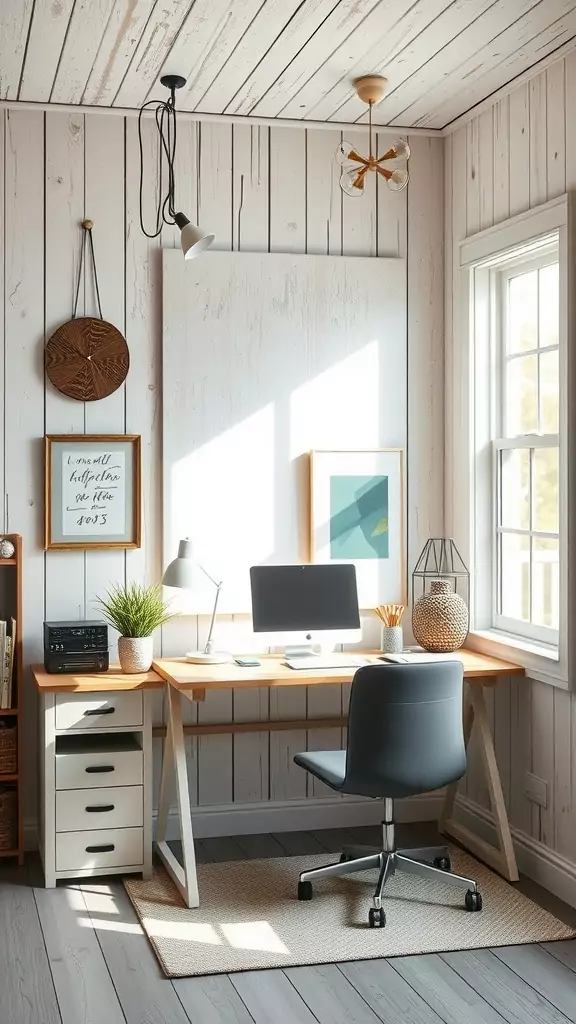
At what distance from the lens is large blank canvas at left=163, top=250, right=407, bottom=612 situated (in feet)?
13.8

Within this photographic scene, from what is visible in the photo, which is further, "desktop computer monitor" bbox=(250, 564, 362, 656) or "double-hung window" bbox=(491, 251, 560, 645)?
"desktop computer monitor" bbox=(250, 564, 362, 656)

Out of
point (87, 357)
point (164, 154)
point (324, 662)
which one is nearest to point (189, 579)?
point (324, 662)

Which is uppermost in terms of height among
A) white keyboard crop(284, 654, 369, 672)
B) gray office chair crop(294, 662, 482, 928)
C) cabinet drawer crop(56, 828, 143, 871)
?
white keyboard crop(284, 654, 369, 672)

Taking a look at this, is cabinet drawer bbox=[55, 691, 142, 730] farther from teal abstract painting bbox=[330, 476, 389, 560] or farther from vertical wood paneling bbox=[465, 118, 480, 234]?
vertical wood paneling bbox=[465, 118, 480, 234]

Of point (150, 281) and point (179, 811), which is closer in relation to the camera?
point (179, 811)

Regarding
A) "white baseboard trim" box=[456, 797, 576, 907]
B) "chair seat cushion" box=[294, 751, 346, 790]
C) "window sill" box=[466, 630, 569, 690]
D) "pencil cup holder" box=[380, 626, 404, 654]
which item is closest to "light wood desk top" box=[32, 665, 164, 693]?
"chair seat cushion" box=[294, 751, 346, 790]

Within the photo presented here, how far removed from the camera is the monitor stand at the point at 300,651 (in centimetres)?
410

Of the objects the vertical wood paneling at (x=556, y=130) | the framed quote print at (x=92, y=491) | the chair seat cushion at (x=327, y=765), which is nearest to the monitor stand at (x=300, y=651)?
the chair seat cushion at (x=327, y=765)

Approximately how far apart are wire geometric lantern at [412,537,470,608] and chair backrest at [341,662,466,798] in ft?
3.34

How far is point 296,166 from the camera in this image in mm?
4348

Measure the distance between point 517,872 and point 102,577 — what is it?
1.85 metres

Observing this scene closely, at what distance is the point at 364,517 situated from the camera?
174 inches

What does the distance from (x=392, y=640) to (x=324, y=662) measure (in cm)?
39

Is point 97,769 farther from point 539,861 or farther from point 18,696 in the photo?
point 539,861
